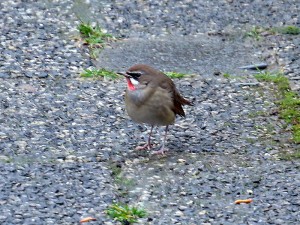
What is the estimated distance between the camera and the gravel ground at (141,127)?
4.96 meters

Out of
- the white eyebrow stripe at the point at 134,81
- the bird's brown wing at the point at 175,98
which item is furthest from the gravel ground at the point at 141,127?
the white eyebrow stripe at the point at 134,81

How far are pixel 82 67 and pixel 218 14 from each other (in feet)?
5.29

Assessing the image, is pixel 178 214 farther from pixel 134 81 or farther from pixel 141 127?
pixel 141 127

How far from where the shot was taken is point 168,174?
5.34 m

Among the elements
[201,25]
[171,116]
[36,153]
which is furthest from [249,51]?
[36,153]

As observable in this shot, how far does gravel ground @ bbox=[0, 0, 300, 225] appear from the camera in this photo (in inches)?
195

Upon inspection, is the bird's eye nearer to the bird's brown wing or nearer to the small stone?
the bird's brown wing

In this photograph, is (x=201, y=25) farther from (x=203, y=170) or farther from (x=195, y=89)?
(x=203, y=170)

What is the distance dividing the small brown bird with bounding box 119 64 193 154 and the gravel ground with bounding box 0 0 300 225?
22 centimetres

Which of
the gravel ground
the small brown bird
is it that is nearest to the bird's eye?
the small brown bird

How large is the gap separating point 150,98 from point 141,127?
510mm

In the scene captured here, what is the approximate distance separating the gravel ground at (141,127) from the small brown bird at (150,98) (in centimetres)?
22

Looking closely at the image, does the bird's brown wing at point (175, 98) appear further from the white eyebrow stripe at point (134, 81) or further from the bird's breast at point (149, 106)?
the white eyebrow stripe at point (134, 81)

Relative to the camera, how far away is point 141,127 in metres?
6.09
